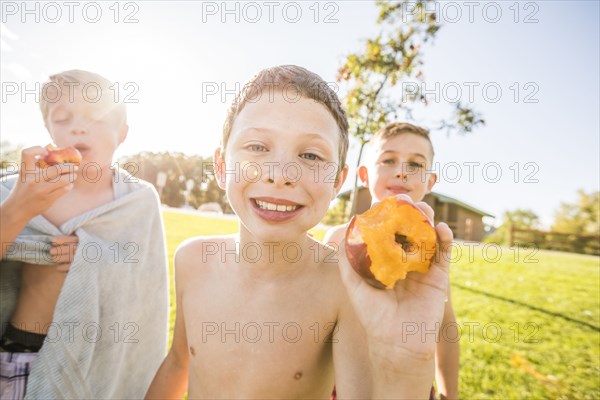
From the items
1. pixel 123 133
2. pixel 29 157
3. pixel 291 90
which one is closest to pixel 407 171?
pixel 291 90

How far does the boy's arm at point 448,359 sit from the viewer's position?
293 centimetres

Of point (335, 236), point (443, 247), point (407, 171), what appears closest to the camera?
point (443, 247)

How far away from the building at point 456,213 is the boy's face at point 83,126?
31.2m

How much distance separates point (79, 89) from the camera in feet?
7.78

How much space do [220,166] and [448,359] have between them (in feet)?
8.24

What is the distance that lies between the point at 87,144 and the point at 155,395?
5.78 ft

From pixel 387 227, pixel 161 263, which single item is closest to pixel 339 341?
pixel 387 227

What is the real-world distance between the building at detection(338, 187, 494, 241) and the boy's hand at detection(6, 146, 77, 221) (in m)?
31.6

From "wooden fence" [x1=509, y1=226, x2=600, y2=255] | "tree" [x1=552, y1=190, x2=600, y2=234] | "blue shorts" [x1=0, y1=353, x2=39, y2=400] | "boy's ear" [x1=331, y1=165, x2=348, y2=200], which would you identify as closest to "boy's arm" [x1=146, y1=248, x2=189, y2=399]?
"blue shorts" [x1=0, y1=353, x2=39, y2=400]

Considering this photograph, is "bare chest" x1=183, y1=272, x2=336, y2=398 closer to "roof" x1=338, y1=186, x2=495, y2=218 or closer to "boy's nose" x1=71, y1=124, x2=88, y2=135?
"boy's nose" x1=71, y1=124, x2=88, y2=135

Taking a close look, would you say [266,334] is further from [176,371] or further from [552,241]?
[552,241]

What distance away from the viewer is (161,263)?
2.87m

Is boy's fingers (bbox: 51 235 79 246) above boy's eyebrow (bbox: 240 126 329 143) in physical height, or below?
below

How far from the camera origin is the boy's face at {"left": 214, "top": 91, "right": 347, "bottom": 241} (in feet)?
5.64
